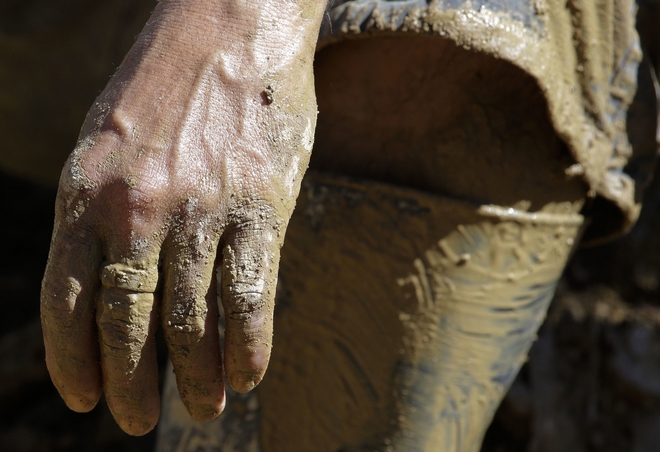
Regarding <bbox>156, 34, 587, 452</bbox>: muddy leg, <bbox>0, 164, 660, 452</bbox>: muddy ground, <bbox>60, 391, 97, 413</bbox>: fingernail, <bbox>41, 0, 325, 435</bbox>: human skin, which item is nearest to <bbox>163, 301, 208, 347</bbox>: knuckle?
<bbox>41, 0, 325, 435</bbox>: human skin

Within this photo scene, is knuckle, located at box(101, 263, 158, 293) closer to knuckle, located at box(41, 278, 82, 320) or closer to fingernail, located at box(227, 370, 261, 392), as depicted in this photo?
knuckle, located at box(41, 278, 82, 320)

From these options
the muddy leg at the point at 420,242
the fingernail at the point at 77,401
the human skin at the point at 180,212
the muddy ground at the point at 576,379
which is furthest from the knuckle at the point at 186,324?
the muddy ground at the point at 576,379

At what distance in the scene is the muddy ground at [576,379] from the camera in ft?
5.90

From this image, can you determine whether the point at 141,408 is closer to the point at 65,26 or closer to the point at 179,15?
the point at 179,15

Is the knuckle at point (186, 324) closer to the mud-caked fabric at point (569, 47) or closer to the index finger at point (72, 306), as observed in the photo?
the index finger at point (72, 306)

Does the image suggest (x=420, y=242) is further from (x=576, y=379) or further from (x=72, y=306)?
(x=576, y=379)

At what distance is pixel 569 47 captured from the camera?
0.94m

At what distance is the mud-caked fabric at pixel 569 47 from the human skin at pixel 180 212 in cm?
18

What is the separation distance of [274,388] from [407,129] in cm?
49

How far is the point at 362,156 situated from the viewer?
99 centimetres

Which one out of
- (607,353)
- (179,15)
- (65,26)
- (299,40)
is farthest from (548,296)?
(65,26)

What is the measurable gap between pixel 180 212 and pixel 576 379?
4.99 ft

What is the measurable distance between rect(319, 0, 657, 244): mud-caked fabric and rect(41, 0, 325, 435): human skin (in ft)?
0.58

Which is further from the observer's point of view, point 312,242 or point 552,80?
point 312,242
